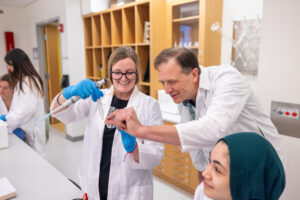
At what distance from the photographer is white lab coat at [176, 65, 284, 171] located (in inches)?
38.0

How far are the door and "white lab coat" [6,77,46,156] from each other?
2.97 meters

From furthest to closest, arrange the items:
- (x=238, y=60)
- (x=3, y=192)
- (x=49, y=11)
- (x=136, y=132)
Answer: (x=49, y=11) < (x=238, y=60) < (x=3, y=192) < (x=136, y=132)

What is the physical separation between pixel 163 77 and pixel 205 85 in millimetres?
225

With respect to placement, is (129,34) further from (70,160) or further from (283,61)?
(283,61)

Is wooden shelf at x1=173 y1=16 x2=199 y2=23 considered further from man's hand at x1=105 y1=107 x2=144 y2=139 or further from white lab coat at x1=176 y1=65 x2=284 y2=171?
man's hand at x1=105 y1=107 x2=144 y2=139

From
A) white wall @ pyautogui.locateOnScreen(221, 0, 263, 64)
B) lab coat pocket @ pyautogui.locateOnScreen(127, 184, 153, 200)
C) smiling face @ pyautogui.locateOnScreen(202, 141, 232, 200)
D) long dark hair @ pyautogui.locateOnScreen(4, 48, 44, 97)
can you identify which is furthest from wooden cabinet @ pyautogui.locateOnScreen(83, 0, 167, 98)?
smiling face @ pyautogui.locateOnScreen(202, 141, 232, 200)

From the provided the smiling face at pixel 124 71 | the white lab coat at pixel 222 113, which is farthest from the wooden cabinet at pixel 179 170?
the smiling face at pixel 124 71

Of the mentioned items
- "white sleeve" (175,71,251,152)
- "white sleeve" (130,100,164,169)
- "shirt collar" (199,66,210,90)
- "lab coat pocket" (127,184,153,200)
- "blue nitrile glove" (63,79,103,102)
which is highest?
"shirt collar" (199,66,210,90)

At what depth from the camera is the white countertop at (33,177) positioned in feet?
3.89

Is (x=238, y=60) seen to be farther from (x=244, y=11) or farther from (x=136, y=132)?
(x=136, y=132)

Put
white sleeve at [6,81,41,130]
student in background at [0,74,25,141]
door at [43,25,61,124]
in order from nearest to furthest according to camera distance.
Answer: white sleeve at [6,81,41,130] → student in background at [0,74,25,141] → door at [43,25,61,124]

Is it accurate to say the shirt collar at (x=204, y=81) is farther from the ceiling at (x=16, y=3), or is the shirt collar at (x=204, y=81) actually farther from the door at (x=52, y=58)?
the ceiling at (x=16, y=3)

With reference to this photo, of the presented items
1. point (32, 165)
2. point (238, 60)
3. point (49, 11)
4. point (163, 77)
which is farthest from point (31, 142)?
point (49, 11)

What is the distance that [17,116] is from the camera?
208cm
